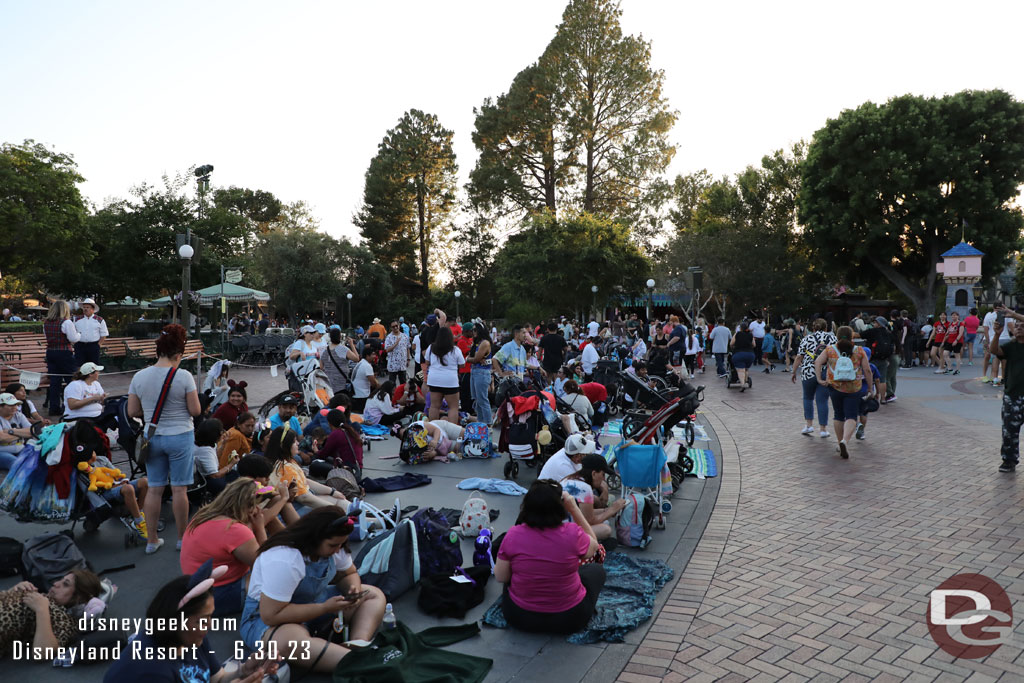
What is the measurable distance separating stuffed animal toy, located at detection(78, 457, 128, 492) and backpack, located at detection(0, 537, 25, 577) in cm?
72

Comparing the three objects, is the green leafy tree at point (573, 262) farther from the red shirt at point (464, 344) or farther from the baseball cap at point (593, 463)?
the baseball cap at point (593, 463)

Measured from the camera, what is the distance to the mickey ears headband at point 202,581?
275 cm

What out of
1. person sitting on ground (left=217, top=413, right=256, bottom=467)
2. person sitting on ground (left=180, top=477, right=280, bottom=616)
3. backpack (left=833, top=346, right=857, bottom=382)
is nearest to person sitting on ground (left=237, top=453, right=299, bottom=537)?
person sitting on ground (left=180, top=477, right=280, bottom=616)

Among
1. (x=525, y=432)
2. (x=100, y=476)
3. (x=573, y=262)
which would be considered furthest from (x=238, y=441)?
(x=573, y=262)

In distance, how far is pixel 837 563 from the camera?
16.6ft

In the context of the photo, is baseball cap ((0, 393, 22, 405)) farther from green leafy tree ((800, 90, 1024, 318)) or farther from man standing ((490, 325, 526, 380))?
green leafy tree ((800, 90, 1024, 318))

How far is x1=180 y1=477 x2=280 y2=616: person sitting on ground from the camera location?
12.7ft

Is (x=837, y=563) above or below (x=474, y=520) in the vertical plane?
below

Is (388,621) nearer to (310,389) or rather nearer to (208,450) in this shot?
(208,450)

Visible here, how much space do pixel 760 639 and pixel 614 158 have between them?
32974 millimetres

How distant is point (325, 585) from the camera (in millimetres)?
3752

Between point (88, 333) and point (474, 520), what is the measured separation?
8.70 meters

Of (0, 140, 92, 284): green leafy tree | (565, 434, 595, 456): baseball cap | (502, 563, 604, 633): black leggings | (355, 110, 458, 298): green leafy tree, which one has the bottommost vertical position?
(502, 563, 604, 633): black leggings

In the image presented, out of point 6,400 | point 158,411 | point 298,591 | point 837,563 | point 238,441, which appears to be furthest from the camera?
point 6,400
